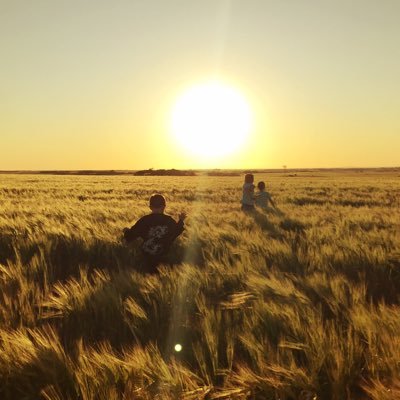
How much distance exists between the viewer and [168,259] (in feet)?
20.9

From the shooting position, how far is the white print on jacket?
19.3ft

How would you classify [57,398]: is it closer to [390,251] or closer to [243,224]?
[390,251]

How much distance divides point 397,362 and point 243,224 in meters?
6.77

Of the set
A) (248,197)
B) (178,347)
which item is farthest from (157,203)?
(248,197)

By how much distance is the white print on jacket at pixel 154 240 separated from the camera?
5.87m

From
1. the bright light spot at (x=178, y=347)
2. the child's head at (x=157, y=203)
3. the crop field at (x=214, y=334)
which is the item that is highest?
the child's head at (x=157, y=203)

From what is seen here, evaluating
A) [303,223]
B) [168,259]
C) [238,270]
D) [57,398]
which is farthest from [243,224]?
[57,398]

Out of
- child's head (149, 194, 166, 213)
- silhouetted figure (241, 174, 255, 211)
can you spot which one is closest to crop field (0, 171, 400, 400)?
child's head (149, 194, 166, 213)

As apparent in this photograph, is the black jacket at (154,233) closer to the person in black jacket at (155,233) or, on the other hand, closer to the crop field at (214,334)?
the person in black jacket at (155,233)

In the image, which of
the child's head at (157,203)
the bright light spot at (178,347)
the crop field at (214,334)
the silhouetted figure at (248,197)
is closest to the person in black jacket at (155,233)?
the child's head at (157,203)

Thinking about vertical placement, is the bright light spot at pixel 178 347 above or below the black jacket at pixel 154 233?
below

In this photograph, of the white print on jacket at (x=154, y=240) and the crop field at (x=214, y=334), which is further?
the white print on jacket at (x=154, y=240)

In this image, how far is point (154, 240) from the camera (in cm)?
589

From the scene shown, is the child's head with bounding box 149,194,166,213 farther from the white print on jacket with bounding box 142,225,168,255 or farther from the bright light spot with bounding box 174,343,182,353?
the bright light spot with bounding box 174,343,182,353
